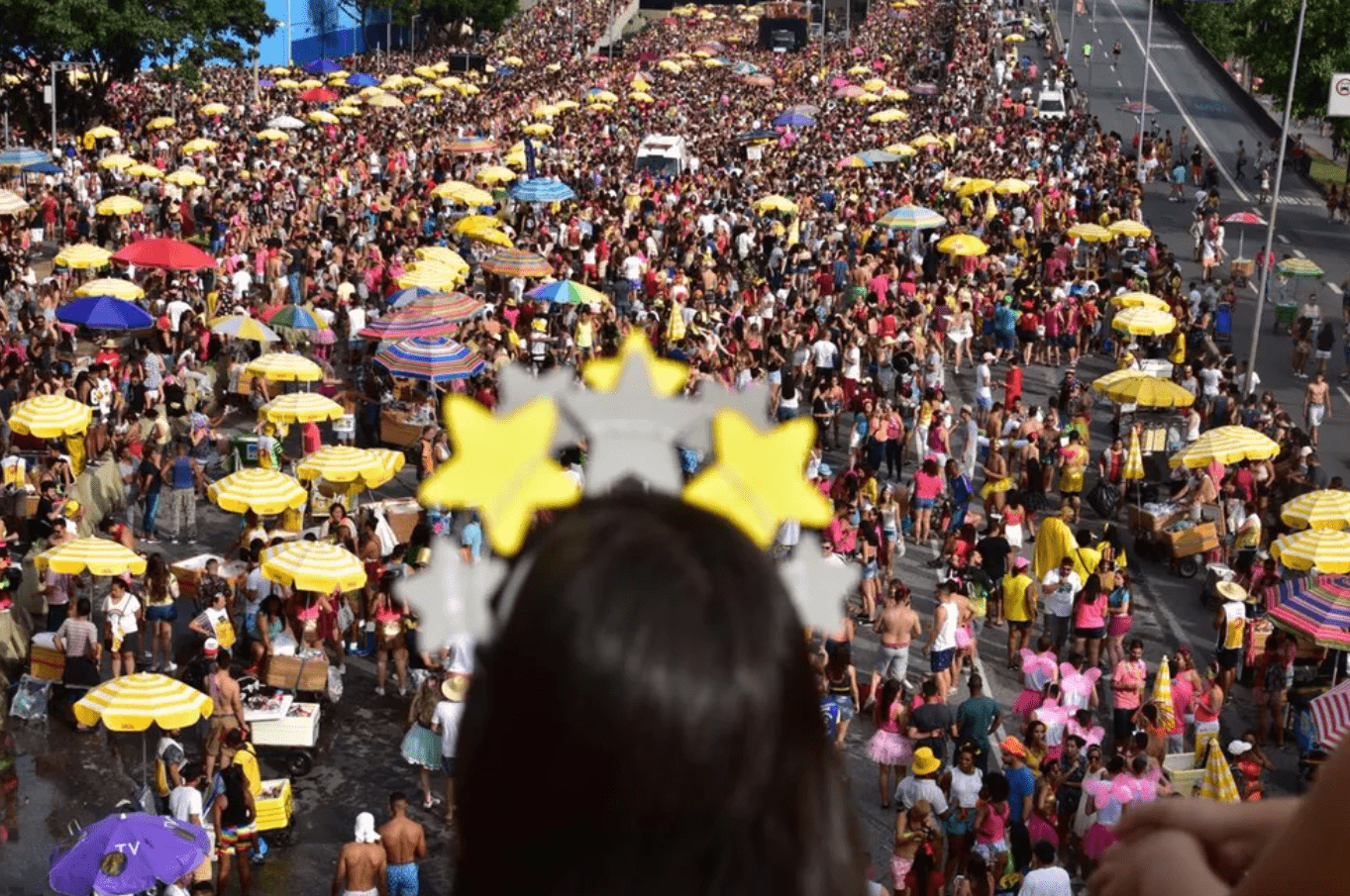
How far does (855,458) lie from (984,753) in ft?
29.3

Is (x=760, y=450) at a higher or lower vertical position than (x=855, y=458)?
higher

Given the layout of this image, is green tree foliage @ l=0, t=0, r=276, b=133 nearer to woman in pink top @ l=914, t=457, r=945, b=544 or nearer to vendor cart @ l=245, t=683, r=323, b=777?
woman in pink top @ l=914, t=457, r=945, b=544

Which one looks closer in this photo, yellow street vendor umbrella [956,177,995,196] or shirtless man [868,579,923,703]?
shirtless man [868,579,923,703]

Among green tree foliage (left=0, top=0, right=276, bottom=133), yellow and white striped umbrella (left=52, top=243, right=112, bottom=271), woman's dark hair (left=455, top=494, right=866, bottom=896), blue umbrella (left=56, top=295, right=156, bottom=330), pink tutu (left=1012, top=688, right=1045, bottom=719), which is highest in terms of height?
woman's dark hair (left=455, top=494, right=866, bottom=896)

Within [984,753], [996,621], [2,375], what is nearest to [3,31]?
[2,375]

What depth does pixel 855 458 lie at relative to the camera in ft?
76.4

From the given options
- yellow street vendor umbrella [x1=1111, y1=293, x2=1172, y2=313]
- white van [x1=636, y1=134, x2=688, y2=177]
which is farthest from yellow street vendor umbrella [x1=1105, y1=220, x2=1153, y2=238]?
white van [x1=636, y1=134, x2=688, y2=177]

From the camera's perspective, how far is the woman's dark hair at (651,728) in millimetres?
1369

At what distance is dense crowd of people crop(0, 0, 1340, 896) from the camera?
14.4 m

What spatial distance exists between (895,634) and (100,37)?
43805 millimetres

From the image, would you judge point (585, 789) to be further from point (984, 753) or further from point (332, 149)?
point (332, 149)

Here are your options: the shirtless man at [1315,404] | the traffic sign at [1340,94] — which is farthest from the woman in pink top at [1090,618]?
→ the traffic sign at [1340,94]

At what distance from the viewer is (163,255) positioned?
96.2ft

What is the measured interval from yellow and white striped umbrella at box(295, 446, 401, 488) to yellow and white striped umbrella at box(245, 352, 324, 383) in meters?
3.08
